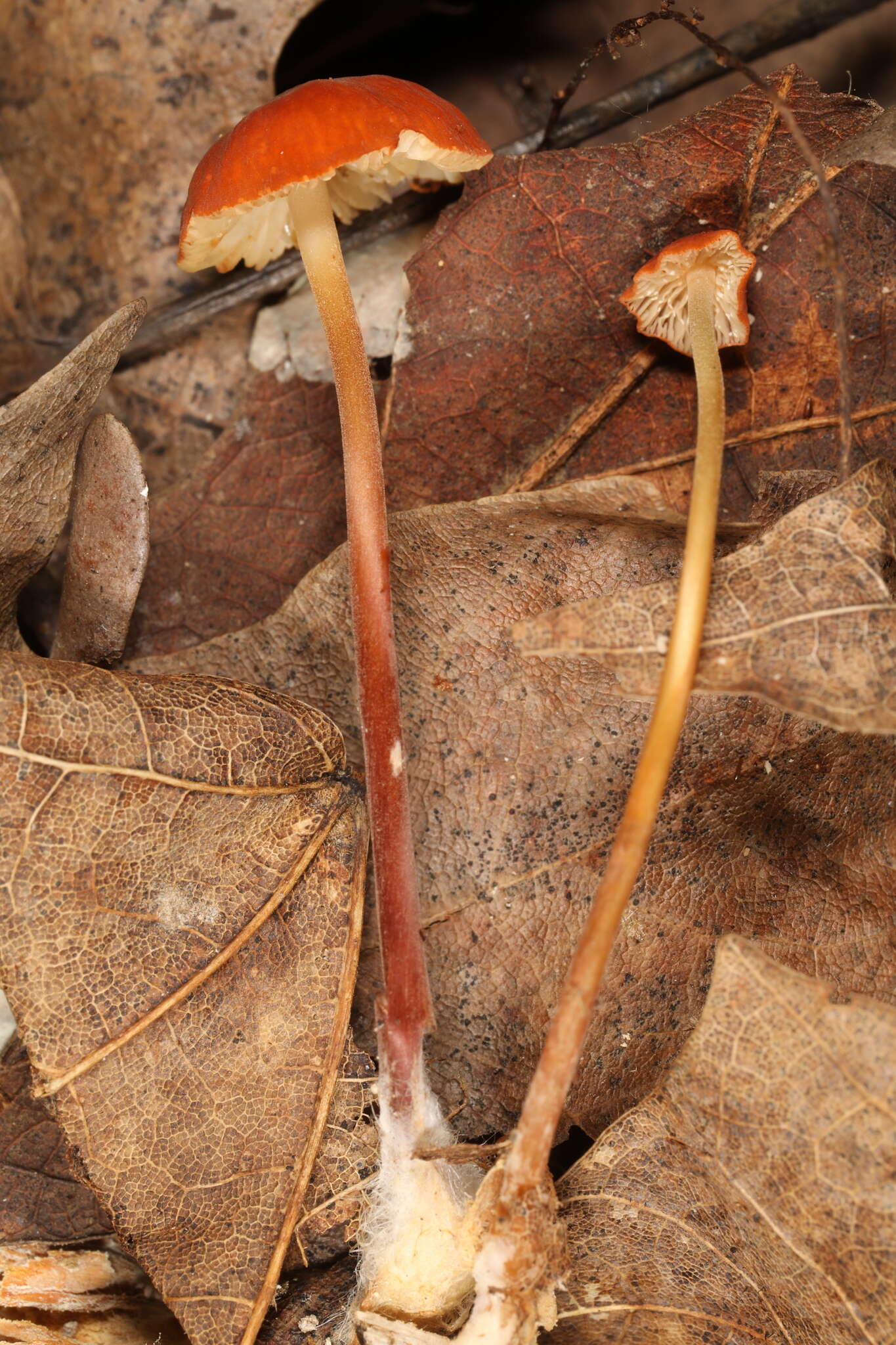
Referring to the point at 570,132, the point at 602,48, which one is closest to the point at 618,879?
the point at 602,48

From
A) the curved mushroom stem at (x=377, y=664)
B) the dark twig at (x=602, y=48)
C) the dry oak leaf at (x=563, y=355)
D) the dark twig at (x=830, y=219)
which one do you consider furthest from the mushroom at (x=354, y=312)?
the dark twig at (x=830, y=219)

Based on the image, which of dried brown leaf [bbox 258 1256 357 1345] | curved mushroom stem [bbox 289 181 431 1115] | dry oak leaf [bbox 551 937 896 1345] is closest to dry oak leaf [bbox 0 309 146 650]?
curved mushroom stem [bbox 289 181 431 1115]

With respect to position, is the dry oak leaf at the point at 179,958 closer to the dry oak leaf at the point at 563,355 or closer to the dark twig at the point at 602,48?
the dry oak leaf at the point at 563,355

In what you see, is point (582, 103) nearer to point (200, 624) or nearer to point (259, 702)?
point (200, 624)

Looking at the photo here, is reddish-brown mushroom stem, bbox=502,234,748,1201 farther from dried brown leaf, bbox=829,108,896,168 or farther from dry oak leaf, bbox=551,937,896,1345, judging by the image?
dried brown leaf, bbox=829,108,896,168

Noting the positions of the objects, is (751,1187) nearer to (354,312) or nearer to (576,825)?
(576,825)

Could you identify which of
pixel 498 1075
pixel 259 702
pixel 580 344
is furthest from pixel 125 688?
pixel 580 344
